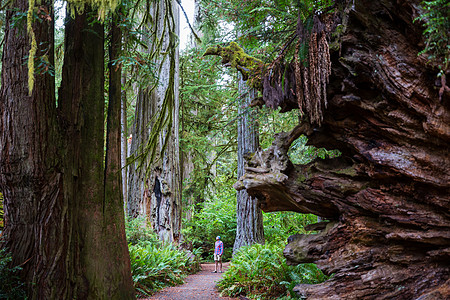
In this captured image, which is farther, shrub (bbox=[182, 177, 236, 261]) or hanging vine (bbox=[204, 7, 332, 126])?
shrub (bbox=[182, 177, 236, 261])

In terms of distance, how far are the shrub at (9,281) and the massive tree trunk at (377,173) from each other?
325 cm

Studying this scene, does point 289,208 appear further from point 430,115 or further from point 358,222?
point 430,115

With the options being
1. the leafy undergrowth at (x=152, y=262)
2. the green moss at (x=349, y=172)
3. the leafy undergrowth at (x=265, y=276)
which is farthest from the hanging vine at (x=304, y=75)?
the leafy undergrowth at (x=152, y=262)

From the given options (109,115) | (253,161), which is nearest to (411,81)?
(253,161)

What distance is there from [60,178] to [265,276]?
4.30 metres

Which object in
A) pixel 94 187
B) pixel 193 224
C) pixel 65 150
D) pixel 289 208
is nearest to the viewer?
pixel 65 150

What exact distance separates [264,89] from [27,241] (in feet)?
13.2

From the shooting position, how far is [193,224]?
53.4ft

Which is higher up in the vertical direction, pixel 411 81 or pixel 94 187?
pixel 411 81

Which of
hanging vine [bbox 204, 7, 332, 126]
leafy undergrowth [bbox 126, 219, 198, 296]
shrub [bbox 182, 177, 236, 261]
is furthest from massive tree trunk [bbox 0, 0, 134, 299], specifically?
shrub [bbox 182, 177, 236, 261]

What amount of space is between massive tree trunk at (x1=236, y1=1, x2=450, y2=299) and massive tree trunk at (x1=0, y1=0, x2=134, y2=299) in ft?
7.50

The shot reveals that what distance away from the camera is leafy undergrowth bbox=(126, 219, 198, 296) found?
7512 mm

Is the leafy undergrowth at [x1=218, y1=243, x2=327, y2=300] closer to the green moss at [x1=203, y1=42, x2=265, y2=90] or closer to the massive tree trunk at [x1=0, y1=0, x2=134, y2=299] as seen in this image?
the massive tree trunk at [x1=0, y1=0, x2=134, y2=299]

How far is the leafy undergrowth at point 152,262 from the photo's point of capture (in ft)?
24.6
